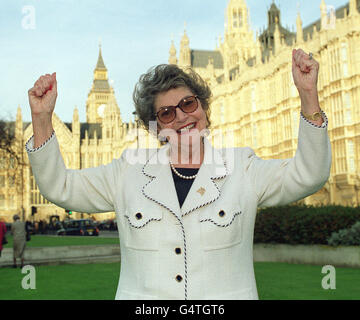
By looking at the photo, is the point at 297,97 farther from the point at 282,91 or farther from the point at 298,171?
the point at 298,171

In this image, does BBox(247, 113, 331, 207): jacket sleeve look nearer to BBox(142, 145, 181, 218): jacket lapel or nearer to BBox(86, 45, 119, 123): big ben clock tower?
BBox(142, 145, 181, 218): jacket lapel

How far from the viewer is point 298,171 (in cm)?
207

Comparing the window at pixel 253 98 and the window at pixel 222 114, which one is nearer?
the window at pixel 253 98

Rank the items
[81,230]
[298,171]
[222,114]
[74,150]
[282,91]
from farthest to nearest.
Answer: [74,150]
[222,114]
[282,91]
[81,230]
[298,171]

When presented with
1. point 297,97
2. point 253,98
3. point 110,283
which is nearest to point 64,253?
point 110,283

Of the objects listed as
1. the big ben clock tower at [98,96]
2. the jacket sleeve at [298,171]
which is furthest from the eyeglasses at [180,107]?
the big ben clock tower at [98,96]

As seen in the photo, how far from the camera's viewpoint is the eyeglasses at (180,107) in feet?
7.73

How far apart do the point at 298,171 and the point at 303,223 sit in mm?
11982

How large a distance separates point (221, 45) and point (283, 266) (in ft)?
216

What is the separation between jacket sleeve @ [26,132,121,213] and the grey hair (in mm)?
343

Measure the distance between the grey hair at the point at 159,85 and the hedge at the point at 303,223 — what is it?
37.7 feet

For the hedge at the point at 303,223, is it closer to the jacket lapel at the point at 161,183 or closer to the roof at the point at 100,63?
the jacket lapel at the point at 161,183
